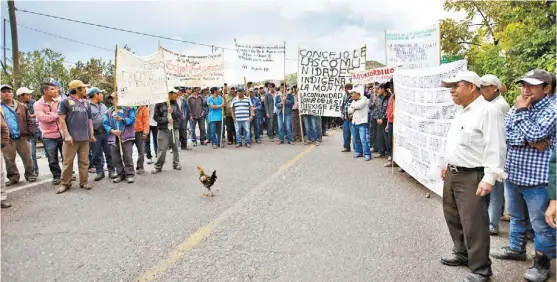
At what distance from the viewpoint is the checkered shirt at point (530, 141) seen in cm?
339

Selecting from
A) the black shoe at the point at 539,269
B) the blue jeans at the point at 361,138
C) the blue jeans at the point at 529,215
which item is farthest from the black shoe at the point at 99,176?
the black shoe at the point at 539,269

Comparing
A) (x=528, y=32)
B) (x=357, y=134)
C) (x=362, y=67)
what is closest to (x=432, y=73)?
(x=357, y=134)

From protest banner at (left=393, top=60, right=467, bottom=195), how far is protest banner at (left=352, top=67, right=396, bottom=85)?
143cm

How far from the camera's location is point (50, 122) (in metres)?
7.26

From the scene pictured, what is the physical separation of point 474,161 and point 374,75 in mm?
6740

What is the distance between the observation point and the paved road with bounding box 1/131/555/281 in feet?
11.8

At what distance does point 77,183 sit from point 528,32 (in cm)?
1235

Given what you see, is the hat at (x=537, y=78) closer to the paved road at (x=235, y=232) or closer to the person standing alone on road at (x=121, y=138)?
the paved road at (x=235, y=232)

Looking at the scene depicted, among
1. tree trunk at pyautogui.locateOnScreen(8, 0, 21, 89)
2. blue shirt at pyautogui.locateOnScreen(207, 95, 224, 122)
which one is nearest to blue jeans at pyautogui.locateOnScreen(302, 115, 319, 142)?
blue shirt at pyautogui.locateOnScreen(207, 95, 224, 122)

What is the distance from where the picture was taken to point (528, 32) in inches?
438

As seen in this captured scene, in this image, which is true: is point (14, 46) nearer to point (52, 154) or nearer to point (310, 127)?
point (52, 154)

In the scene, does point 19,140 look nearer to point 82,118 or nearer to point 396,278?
point 82,118

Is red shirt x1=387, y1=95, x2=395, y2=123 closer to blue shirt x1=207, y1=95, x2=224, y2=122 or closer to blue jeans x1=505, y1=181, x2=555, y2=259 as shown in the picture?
blue jeans x1=505, y1=181, x2=555, y2=259

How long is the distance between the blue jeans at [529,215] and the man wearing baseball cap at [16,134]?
8069 mm
